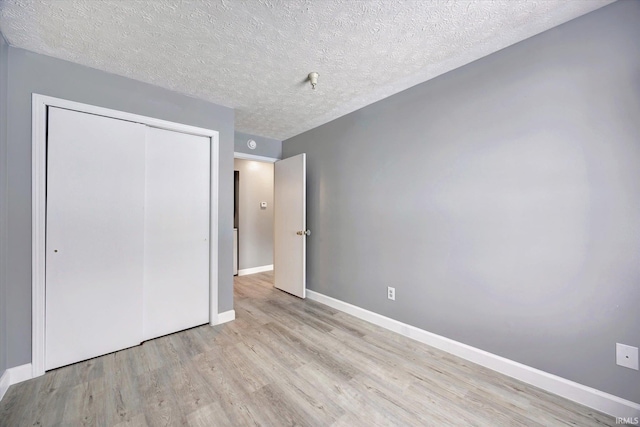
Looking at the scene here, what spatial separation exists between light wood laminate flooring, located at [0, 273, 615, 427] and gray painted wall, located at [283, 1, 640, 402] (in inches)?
12.8

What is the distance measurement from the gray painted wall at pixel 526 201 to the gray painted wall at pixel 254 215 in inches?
118

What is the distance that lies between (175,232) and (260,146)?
190 centimetres

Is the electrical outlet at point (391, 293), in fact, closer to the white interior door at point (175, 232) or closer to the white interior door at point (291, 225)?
the white interior door at point (291, 225)

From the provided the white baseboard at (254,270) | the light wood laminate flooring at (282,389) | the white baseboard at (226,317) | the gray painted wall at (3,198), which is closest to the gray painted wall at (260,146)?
the gray painted wall at (3,198)

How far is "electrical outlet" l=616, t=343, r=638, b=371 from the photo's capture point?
1.33m

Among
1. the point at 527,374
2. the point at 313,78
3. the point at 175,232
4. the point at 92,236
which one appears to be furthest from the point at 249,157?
the point at 527,374

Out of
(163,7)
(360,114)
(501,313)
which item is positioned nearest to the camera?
(163,7)

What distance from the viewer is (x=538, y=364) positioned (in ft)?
5.35

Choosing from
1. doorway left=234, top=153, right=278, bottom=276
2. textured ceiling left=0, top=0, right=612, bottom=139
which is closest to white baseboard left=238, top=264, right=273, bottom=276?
doorway left=234, top=153, right=278, bottom=276

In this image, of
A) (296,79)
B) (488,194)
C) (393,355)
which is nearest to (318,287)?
(393,355)

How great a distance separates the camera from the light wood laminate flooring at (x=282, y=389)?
1402mm

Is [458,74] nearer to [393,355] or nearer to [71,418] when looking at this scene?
[393,355]

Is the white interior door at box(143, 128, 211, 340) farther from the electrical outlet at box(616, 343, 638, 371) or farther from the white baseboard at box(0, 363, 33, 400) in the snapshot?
the electrical outlet at box(616, 343, 638, 371)

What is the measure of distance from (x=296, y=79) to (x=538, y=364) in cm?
289
